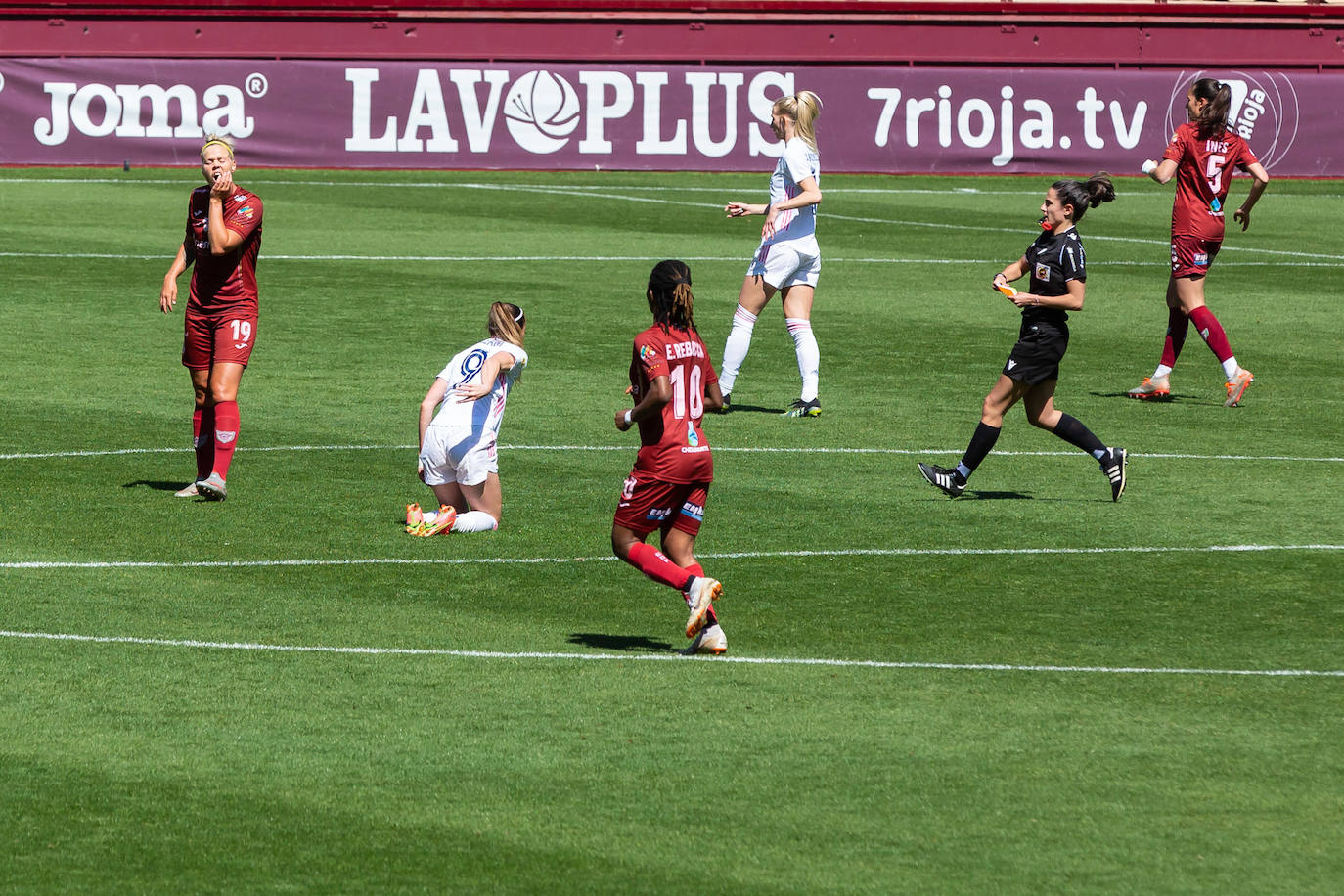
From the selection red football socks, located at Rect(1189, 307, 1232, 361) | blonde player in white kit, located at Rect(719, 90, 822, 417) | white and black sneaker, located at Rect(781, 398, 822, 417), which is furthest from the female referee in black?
red football socks, located at Rect(1189, 307, 1232, 361)

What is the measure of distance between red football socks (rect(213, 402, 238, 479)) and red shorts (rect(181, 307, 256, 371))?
31 centimetres

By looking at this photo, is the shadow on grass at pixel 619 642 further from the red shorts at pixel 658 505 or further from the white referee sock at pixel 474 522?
the white referee sock at pixel 474 522

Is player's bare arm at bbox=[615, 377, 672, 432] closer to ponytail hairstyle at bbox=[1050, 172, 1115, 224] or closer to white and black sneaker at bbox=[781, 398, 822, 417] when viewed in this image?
ponytail hairstyle at bbox=[1050, 172, 1115, 224]

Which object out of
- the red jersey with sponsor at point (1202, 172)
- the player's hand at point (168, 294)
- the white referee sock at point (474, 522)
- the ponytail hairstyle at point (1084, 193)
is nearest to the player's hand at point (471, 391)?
the white referee sock at point (474, 522)

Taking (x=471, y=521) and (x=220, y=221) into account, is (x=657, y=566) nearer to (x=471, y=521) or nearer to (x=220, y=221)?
(x=471, y=521)

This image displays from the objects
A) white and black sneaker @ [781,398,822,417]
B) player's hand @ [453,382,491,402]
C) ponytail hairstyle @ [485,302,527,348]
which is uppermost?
ponytail hairstyle @ [485,302,527,348]

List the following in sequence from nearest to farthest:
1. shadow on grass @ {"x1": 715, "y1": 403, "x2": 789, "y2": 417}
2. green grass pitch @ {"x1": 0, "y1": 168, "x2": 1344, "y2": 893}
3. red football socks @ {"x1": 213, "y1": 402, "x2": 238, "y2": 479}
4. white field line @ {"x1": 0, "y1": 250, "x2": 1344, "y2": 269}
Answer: green grass pitch @ {"x1": 0, "y1": 168, "x2": 1344, "y2": 893}
red football socks @ {"x1": 213, "y1": 402, "x2": 238, "y2": 479}
shadow on grass @ {"x1": 715, "y1": 403, "x2": 789, "y2": 417}
white field line @ {"x1": 0, "y1": 250, "x2": 1344, "y2": 269}

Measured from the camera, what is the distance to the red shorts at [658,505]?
8.49 metres

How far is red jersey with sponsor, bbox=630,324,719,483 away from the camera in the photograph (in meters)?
8.44

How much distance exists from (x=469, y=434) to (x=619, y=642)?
2.58 metres

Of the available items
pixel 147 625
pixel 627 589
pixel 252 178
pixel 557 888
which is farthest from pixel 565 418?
pixel 252 178

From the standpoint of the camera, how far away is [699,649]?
27.6 ft

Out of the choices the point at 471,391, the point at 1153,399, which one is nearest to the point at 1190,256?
the point at 1153,399

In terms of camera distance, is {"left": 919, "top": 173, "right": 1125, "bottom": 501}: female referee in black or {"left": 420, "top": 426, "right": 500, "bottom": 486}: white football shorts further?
{"left": 919, "top": 173, "right": 1125, "bottom": 501}: female referee in black
